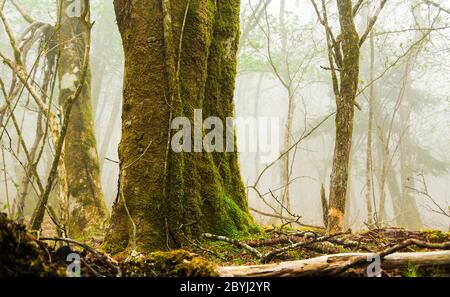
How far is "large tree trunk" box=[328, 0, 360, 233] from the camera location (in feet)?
16.4

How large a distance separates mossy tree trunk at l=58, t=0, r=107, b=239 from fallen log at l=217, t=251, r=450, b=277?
508 cm

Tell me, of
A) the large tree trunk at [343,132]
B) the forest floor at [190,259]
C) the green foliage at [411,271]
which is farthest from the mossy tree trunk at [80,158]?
the green foliage at [411,271]

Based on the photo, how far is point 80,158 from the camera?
7309mm

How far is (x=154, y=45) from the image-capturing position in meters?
3.87

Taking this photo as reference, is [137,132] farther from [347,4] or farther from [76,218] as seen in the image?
[76,218]

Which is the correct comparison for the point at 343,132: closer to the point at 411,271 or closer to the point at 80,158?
the point at 411,271

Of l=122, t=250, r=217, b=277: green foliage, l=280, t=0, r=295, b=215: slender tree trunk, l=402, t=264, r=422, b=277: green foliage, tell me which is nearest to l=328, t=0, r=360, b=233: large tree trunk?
l=280, t=0, r=295, b=215: slender tree trunk

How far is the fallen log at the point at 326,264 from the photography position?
2084 mm

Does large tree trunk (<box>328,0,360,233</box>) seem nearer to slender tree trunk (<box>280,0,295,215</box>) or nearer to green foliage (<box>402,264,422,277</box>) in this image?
slender tree trunk (<box>280,0,295,215</box>)

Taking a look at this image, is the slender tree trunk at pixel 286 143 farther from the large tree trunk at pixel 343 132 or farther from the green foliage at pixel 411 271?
the green foliage at pixel 411 271

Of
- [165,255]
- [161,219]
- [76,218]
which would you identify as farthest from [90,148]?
[165,255]

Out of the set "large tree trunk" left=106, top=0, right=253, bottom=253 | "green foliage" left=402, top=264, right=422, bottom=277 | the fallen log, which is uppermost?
"large tree trunk" left=106, top=0, right=253, bottom=253

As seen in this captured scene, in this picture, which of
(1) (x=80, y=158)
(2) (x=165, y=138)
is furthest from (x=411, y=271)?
(1) (x=80, y=158)

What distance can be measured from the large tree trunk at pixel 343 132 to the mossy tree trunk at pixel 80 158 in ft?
13.0
